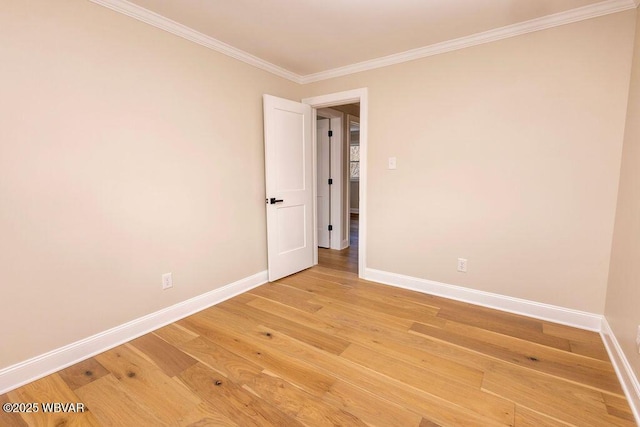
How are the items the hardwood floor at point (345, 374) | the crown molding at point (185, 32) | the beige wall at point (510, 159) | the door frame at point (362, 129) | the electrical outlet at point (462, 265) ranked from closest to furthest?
the hardwood floor at point (345, 374) → the crown molding at point (185, 32) → the beige wall at point (510, 159) → the electrical outlet at point (462, 265) → the door frame at point (362, 129)

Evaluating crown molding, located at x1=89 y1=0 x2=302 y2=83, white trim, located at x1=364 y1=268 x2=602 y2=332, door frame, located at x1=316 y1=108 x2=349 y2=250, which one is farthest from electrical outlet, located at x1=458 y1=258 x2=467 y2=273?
crown molding, located at x1=89 y1=0 x2=302 y2=83

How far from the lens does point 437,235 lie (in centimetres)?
292

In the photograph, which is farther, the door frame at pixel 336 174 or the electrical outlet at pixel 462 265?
the door frame at pixel 336 174

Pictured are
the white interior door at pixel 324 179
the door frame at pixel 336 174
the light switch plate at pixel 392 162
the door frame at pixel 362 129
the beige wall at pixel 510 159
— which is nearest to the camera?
the beige wall at pixel 510 159

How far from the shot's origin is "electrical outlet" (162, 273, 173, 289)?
7.95 ft

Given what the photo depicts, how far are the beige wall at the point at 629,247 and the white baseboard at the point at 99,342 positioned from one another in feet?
9.67

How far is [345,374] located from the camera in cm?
180

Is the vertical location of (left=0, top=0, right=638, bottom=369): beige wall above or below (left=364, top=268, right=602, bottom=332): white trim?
above

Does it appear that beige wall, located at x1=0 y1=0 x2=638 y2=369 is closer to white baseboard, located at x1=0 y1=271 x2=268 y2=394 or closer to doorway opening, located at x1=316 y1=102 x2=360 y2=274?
white baseboard, located at x1=0 y1=271 x2=268 y2=394

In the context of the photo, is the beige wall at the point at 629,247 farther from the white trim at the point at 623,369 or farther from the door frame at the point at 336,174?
the door frame at the point at 336,174

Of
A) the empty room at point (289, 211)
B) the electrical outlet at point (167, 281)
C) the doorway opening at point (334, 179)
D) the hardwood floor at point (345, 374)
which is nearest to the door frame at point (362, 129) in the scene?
the empty room at point (289, 211)

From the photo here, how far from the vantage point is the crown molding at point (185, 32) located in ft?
6.66

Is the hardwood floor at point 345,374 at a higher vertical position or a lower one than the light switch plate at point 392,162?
lower

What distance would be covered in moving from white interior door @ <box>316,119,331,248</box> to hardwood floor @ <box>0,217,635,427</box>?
2310 millimetres
